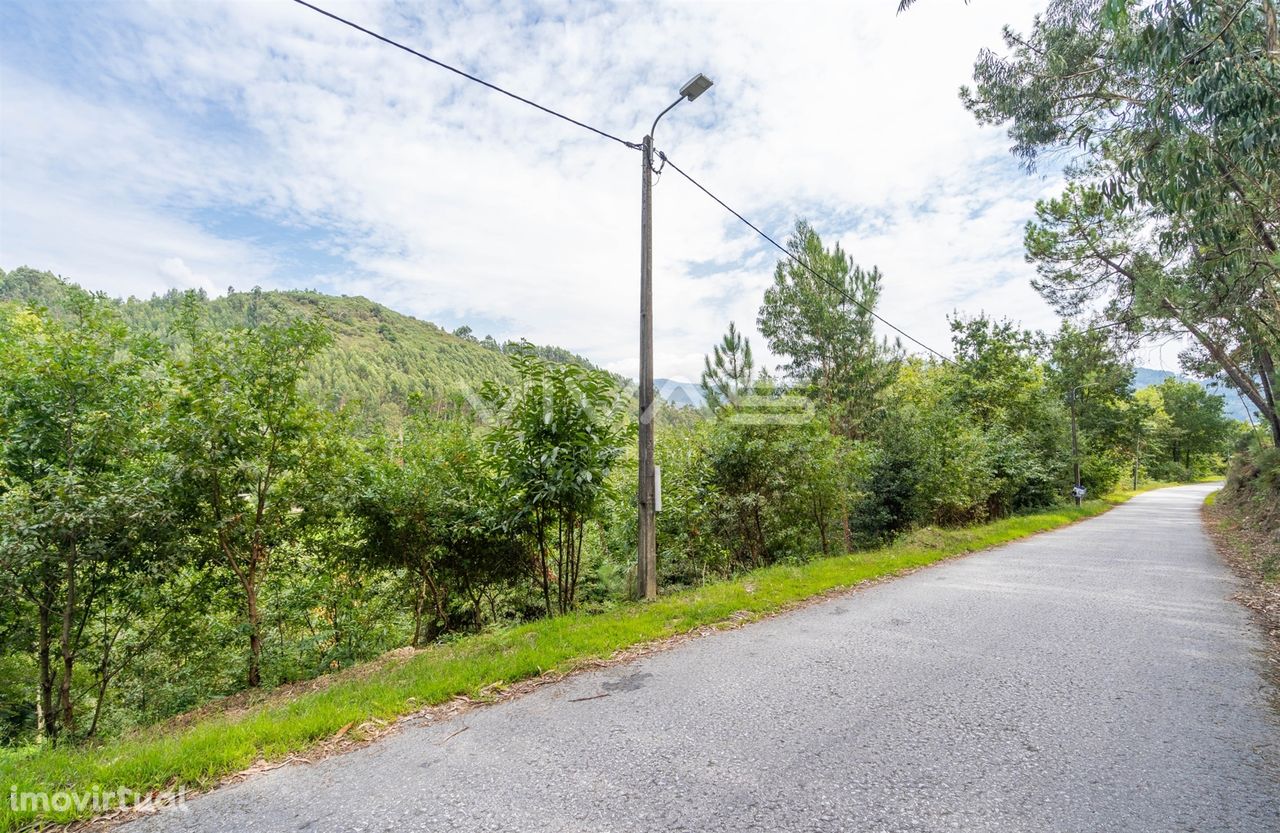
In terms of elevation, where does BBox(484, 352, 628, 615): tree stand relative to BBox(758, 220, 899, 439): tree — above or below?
below

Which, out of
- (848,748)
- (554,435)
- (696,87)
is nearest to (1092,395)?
(696,87)

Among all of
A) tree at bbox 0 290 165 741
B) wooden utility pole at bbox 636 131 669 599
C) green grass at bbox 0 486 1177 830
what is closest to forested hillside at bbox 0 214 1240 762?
tree at bbox 0 290 165 741

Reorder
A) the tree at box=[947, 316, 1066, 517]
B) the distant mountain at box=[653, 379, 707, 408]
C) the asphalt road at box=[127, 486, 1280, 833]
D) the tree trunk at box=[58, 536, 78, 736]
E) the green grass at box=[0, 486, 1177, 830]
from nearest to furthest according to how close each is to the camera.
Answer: the asphalt road at box=[127, 486, 1280, 833] < the green grass at box=[0, 486, 1177, 830] < the tree trunk at box=[58, 536, 78, 736] < the distant mountain at box=[653, 379, 707, 408] < the tree at box=[947, 316, 1066, 517]

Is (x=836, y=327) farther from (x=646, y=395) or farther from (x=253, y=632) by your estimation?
(x=253, y=632)

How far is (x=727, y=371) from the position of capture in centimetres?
A: 1122

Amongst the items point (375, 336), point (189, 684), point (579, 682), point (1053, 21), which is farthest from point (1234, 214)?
point (375, 336)

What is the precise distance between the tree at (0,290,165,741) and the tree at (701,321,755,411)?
8.27m

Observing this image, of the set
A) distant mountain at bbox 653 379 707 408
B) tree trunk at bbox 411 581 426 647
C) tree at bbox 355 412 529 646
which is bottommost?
tree trunk at bbox 411 581 426 647

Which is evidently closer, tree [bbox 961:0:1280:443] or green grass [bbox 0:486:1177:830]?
green grass [bbox 0:486:1177:830]

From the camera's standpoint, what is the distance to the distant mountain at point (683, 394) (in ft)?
28.4

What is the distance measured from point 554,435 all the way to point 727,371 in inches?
237

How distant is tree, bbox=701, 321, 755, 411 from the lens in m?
10.6

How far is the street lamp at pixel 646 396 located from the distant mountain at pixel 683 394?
49.4 inches

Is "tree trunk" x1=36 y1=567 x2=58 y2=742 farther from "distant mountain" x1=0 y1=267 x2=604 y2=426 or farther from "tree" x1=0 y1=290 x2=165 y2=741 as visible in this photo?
"distant mountain" x1=0 y1=267 x2=604 y2=426
